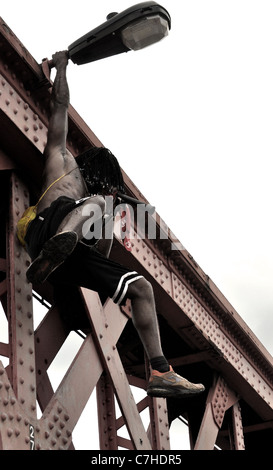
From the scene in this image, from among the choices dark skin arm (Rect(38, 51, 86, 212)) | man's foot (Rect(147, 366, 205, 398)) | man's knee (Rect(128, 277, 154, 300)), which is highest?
dark skin arm (Rect(38, 51, 86, 212))

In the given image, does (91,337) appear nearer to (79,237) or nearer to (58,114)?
(79,237)

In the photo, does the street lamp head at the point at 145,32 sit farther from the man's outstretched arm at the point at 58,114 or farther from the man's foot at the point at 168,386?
the man's foot at the point at 168,386

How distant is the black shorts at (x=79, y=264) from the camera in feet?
22.6

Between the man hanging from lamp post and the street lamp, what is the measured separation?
0.21 m

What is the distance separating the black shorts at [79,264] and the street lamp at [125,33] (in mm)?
1438

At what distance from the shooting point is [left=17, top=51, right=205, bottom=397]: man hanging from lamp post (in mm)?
6773

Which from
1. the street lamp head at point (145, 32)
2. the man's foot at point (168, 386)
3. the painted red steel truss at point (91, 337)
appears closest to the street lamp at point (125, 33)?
the street lamp head at point (145, 32)

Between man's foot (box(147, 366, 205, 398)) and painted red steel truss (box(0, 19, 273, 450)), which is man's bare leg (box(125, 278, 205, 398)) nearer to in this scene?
man's foot (box(147, 366, 205, 398))

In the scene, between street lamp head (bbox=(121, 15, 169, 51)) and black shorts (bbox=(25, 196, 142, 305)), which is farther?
street lamp head (bbox=(121, 15, 169, 51))

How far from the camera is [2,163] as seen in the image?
7.47 metres

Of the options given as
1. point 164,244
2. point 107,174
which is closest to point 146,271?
point 164,244

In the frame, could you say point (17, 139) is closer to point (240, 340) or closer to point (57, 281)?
point (57, 281)

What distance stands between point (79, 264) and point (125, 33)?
197 cm

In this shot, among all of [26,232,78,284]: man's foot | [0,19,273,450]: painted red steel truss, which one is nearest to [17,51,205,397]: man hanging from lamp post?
[26,232,78,284]: man's foot
